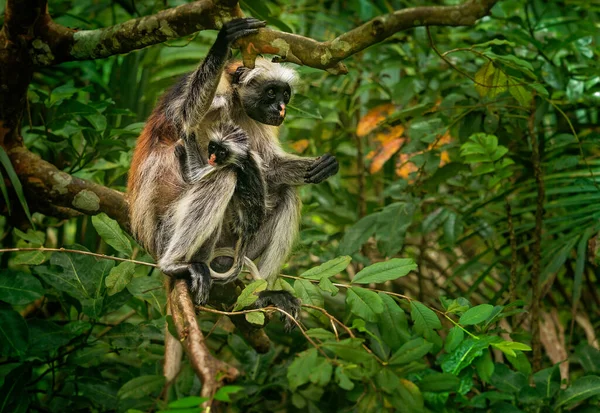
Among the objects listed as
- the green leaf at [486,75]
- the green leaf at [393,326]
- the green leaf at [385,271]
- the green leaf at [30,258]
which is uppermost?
the green leaf at [486,75]

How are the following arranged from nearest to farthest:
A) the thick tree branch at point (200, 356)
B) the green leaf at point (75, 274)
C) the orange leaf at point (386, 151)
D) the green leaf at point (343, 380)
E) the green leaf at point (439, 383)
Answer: the thick tree branch at point (200, 356), the green leaf at point (343, 380), the green leaf at point (439, 383), the green leaf at point (75, 274), the orange leaf at point (386, 151)

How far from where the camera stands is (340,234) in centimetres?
610

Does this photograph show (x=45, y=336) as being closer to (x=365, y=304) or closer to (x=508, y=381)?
(x=365, y=304)

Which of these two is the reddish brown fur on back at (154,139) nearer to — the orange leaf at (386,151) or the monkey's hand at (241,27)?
the monkey's hand at (241,27)

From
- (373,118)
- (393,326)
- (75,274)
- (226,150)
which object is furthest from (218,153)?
(373,118)

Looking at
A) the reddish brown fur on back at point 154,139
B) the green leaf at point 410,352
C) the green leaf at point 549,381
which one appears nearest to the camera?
the green leaf at point 410,352

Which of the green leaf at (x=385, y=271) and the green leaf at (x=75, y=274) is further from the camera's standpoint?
the green leaf at (x=75, y=274)

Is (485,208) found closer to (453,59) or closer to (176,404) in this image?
(453,59)

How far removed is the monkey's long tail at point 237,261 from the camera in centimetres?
421

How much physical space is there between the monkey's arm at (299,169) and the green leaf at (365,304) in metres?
1.56

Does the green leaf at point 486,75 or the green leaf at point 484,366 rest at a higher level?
the green leaf at point 486,75

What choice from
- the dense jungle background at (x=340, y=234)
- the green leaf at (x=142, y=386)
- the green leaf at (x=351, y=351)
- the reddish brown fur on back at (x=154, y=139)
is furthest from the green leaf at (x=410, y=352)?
the reddish brown fur on back at (x=154, y=139)

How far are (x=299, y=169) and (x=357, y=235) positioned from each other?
2.48 feet

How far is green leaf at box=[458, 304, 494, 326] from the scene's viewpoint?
2.93 metres
